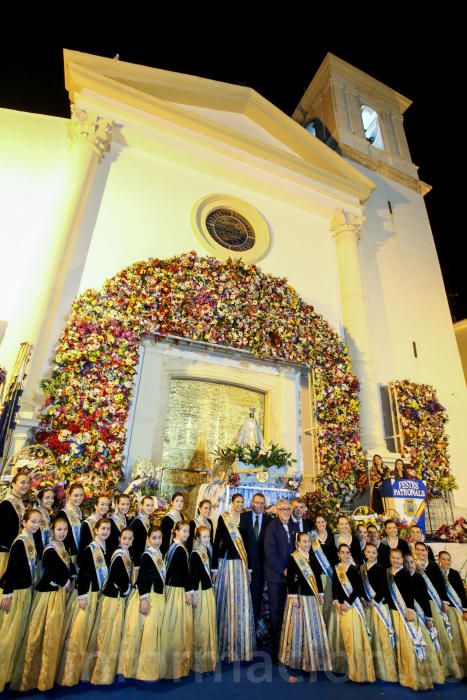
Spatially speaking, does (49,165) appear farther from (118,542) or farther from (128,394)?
(118,542)

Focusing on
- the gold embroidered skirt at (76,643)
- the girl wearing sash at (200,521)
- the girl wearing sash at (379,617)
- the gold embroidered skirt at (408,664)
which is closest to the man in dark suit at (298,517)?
the girl wearing sash at (379,617)

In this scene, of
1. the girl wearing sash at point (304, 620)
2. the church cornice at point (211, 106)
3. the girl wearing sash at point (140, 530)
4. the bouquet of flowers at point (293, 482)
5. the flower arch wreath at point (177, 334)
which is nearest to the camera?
the girl wearing sash at point (304, 620)

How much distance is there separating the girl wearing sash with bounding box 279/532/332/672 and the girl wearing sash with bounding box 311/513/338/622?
0.19m

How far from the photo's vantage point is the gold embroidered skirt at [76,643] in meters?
3.44

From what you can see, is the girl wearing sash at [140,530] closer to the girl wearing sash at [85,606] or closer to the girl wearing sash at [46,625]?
the girl wearing sash at [85,606]

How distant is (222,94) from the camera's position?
11.6 m

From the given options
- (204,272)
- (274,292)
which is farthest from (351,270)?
(204,272)

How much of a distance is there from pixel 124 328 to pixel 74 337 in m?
0.91

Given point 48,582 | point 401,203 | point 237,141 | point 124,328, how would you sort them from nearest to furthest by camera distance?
point 48,582
point 124,328
point 237,141
point 401,203

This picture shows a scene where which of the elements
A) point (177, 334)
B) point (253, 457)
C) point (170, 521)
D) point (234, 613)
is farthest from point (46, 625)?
point (177, 334)

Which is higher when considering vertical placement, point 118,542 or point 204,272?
point 204,272

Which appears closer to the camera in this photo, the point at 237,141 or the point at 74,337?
the point at 74,337

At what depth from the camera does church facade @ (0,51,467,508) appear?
26.6 ft

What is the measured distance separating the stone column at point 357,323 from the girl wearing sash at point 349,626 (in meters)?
5.07
